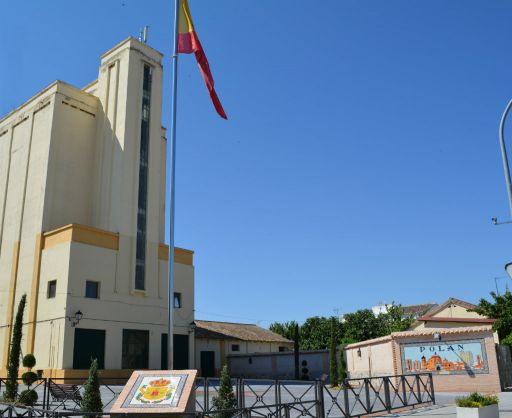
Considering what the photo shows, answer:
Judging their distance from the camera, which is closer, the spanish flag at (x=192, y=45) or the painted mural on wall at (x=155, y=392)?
the painted mural on wall at (x=155, y=392)

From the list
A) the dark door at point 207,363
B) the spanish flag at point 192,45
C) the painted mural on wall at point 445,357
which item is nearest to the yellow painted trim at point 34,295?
the dark door at point 207,363

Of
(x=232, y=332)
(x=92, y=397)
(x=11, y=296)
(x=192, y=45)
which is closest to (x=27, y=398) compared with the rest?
(x=92, y=397)

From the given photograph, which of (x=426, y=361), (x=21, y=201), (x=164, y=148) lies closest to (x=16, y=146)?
(x=21, y=201)

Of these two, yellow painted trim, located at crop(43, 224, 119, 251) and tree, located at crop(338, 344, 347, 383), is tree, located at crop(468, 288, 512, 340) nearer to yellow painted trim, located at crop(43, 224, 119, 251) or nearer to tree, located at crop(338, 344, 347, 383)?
tree, located at crop(338, 344, 347, 383)

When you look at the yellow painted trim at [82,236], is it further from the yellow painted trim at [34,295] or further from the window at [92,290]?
the window at [92,290]

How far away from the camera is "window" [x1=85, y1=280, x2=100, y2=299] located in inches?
1256

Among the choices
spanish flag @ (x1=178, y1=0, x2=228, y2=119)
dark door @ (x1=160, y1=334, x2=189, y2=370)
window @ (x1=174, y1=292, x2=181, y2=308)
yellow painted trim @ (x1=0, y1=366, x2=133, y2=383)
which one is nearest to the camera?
spanish flag @ (x1=178, y1=0, x2=228, y2=119)

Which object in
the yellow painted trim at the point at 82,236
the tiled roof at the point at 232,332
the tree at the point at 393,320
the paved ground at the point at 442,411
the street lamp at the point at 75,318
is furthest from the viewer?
the tree at the point at 393,320

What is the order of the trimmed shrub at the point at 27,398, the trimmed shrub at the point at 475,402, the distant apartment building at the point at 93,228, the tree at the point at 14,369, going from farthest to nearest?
the distant apartment building at the point at 93,228
the tree at the point at 14,369
the trimmed shrub at the point at 27,398
the trimmed shrub at the point at 475,402

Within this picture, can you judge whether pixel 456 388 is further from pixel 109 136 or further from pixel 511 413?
pixel 109 136

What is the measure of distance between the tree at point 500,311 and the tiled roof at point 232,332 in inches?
796

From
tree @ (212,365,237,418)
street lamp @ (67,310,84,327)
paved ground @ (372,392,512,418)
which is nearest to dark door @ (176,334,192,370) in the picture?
street lamp @ (67,310,84,327)

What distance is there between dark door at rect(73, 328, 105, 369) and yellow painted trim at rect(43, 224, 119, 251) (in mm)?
5244

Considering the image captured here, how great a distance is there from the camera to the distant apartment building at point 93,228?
31.5 metres
